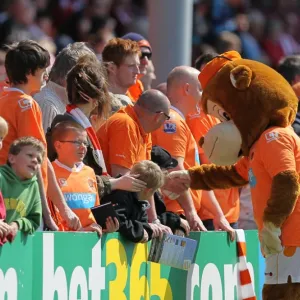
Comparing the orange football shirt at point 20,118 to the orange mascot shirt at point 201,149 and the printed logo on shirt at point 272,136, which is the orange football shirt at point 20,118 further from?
the orange mascot shirt at point 201,149

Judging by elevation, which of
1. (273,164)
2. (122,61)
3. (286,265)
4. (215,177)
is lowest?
(286,265)

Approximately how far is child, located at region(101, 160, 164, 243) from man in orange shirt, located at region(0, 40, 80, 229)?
50 cm

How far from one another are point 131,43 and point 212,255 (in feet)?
6.00

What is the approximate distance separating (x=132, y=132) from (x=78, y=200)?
88 centimetres

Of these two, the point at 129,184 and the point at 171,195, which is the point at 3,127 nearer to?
the point at 129,184

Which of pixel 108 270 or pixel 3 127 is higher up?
pixel 3 127

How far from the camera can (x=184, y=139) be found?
892cm

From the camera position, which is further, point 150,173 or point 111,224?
point 150,173

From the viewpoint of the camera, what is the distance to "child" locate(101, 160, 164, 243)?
774 cm

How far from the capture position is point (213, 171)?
8.07m

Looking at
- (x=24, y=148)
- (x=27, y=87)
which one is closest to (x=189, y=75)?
(x=27, y=87)

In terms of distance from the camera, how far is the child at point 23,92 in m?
7.21

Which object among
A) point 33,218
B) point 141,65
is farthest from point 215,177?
point 141,65

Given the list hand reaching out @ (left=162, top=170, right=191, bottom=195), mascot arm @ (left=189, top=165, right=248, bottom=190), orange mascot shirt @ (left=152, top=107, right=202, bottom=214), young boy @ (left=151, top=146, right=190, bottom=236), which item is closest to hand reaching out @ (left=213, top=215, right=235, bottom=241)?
orange mascot shirt @ (left=152, top=107, right=202, bottom=214)
